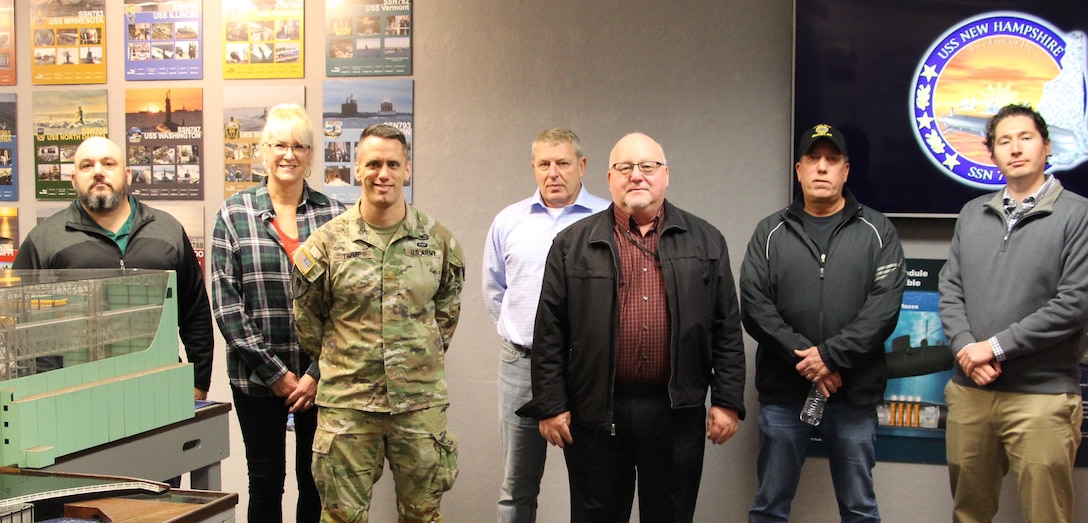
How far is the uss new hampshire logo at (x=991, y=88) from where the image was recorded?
10.2 ft

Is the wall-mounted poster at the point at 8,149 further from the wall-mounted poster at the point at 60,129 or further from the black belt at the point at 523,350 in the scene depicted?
the black belt at the point at 523,350

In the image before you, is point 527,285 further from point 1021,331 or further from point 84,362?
point 1021,331

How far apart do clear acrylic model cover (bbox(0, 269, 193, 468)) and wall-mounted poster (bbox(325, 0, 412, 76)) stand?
1.72 m

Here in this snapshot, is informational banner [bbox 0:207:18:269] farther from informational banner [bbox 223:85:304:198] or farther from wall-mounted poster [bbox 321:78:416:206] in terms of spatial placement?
wall-mounted poster [bbox 321:78:416:206]

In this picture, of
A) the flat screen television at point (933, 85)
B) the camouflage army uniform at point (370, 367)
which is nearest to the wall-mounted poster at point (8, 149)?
the camouflage army uniform at point (370, 367)

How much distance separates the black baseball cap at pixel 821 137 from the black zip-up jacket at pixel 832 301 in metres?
0.20

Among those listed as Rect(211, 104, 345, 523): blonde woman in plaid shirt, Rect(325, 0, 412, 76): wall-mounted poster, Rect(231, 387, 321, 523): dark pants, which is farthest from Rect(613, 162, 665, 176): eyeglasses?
Rect(325, 0, 412, 76): wall-mounted poster

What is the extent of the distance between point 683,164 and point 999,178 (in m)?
1.19

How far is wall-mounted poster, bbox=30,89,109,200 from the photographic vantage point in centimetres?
392

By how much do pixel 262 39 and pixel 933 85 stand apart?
2.83 m

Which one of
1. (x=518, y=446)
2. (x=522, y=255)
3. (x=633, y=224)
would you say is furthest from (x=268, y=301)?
(x=633, y=224)

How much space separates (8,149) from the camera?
400cm

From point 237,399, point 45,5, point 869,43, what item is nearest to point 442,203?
point 237,399

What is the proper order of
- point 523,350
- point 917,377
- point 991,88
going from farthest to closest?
Result: point 917,377 < point 991,88 < point 523,350
